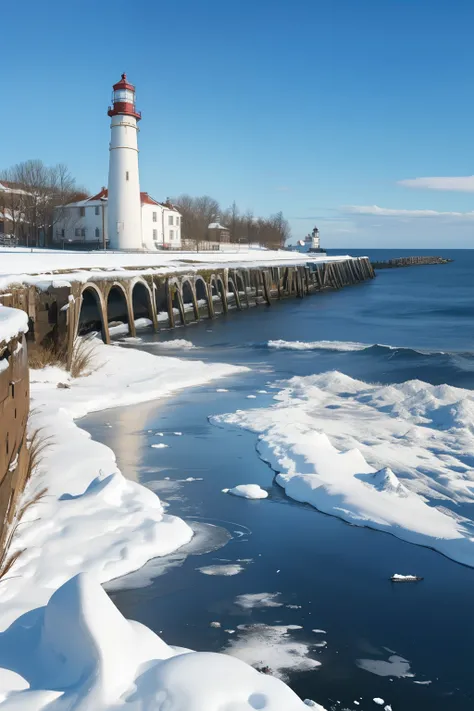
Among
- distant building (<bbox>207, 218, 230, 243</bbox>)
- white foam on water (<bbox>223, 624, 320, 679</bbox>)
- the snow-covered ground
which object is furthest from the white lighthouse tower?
distant building (<bbox>207, 218, 230, 243</bbox>)

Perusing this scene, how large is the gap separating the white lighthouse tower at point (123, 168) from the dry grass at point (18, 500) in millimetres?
35092

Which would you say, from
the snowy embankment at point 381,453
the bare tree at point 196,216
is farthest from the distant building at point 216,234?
the snowy embankment at point 381,453

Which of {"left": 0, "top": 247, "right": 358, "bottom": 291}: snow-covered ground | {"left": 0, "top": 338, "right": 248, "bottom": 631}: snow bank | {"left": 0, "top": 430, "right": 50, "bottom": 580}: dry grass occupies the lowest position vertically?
{"left": 0, "top": 338, "right": 248, "bottom": 631}: snow bank

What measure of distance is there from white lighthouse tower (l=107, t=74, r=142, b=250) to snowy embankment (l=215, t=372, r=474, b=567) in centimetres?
3081

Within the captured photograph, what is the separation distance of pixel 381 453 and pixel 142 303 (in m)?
22.8

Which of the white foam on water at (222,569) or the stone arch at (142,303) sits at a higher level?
the stone arch at (142,303)

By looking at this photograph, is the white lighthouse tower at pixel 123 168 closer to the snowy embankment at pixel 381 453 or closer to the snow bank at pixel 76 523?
the snowy embankment at pixel 381 453

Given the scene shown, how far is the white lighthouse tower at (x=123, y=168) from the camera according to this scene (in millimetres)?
41938

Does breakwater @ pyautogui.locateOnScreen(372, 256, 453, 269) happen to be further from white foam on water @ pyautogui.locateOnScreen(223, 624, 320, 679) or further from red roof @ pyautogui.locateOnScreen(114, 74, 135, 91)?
white foam on water @ pyautogui.locateOnScreen(223, 624, 320, 679)

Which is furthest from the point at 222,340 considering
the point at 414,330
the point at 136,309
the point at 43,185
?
the point at 43,185

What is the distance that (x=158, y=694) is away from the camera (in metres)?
3.56

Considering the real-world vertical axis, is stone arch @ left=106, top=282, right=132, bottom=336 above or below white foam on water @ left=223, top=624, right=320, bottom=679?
above

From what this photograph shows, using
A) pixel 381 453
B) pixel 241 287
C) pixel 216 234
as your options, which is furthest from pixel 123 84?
pixel 216 234

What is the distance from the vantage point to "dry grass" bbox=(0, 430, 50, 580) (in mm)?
5934
